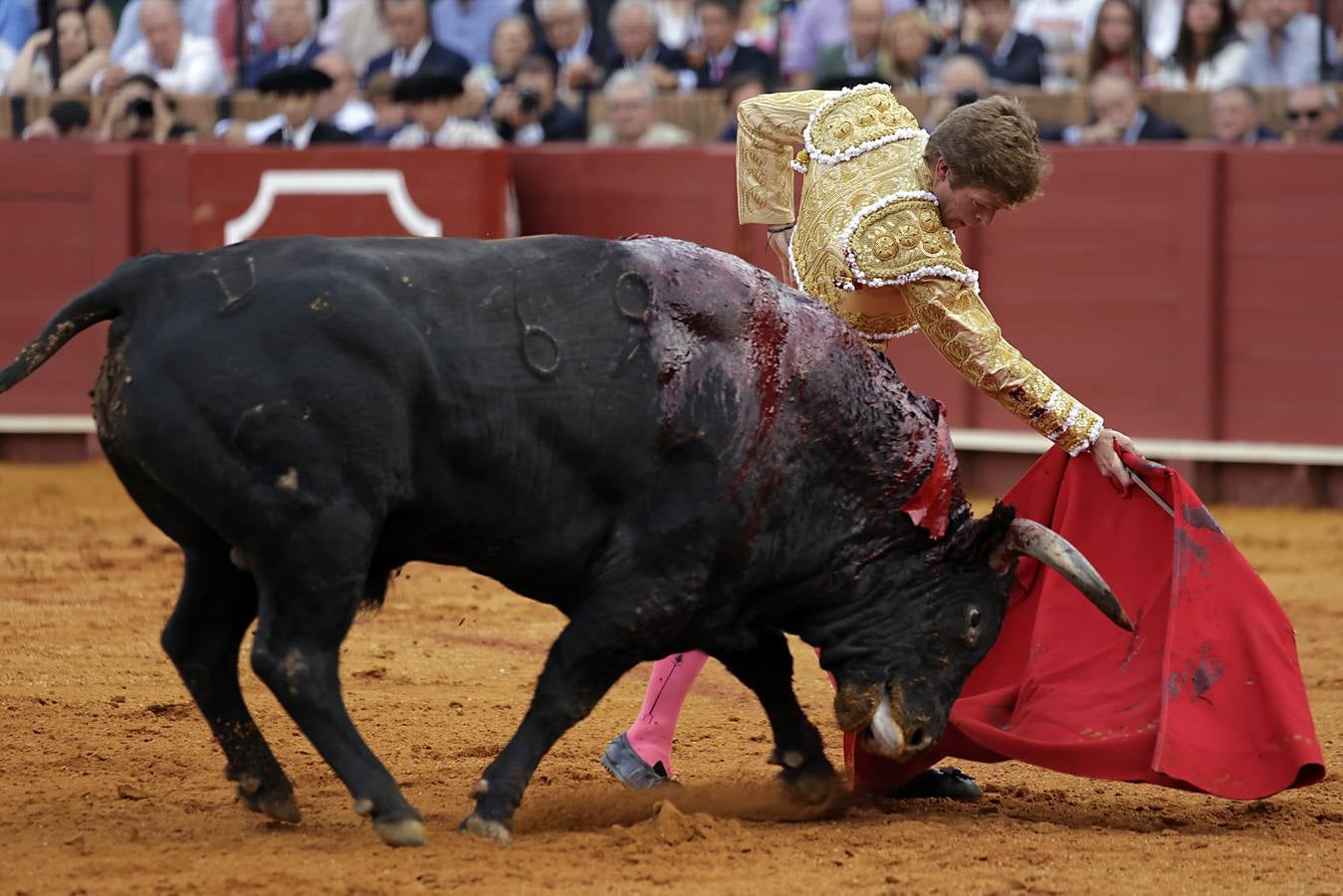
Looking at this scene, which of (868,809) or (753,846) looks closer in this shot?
(753,846)

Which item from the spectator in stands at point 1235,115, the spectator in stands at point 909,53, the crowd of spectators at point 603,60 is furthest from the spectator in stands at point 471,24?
the spectator in stands at point 1235,115

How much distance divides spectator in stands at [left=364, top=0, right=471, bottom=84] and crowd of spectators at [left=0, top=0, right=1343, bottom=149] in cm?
1

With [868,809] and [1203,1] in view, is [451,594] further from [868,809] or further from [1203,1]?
[1203,1]

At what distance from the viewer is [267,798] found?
364 centimetres

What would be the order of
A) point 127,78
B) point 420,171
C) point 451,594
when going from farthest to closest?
point 127,78 < point 420,171 < point 451,594

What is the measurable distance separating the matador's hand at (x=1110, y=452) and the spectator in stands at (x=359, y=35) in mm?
7428

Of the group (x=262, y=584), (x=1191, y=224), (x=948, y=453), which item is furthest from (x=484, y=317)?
(x=1191, y=224)

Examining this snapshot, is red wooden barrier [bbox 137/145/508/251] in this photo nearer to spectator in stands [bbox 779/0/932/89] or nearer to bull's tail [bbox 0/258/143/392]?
spectator in stands [bbox 779/0/932/89]

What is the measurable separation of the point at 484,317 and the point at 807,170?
0.83 m

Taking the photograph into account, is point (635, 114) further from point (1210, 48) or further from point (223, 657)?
point (223, 657)

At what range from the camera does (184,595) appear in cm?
360

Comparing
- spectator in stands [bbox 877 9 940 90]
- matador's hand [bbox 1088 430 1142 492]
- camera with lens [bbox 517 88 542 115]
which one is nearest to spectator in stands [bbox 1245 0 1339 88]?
spectator in stands [bbox 877 9 940 90]

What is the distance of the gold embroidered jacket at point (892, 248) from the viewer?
11.9 feet

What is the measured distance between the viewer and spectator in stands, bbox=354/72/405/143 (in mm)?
9523
